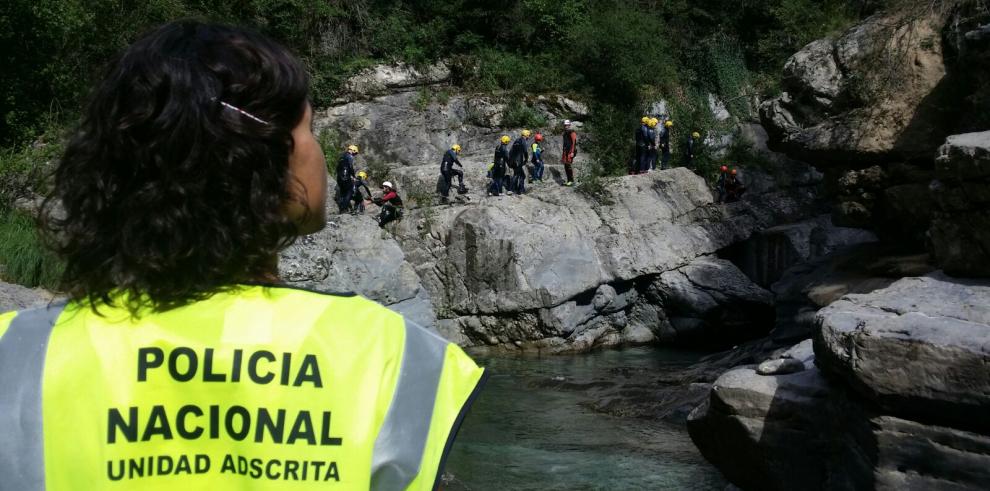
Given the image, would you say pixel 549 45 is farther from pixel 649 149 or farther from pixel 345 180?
pixel 345 180

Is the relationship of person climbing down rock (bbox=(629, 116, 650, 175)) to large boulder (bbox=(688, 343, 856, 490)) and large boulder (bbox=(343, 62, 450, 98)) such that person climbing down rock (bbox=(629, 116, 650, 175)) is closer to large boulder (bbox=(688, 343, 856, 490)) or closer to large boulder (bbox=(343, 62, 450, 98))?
large boulder (bbox=(343, 62, 450, 98))

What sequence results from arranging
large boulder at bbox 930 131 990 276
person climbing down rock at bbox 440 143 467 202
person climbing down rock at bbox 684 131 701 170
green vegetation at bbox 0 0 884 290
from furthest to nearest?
person climbing down rock at bbox 684 131 701 170 → green vegetation at bbox 0 0 884 290 → person climbing down rock at bbox 440 143 467 202 → large boulder at bbox 930 131 990 276

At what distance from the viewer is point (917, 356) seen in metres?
5.40

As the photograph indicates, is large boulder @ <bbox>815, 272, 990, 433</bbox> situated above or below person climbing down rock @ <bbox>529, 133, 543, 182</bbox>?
below

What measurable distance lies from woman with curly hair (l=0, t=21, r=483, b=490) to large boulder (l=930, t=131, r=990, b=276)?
660 centimetres

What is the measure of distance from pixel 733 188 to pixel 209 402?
2158cm

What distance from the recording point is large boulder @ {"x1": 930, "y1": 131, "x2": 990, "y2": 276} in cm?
675

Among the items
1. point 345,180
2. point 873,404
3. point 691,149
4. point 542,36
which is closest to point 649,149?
point 691,149

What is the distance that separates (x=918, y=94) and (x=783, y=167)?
13.4 m

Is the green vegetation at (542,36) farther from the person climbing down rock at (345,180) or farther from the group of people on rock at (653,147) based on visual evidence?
the person climbing down rock at (345,180)

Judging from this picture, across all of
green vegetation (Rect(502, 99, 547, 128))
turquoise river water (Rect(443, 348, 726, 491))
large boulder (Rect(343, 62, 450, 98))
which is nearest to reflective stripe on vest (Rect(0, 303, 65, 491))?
turquoise river water (Rect(443, 348, 726, 491))

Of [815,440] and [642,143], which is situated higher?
[642,143]

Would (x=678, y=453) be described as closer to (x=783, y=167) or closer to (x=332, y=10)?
(x=783, y=167)

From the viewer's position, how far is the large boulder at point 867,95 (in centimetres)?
1027
